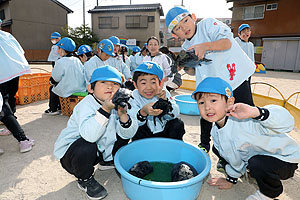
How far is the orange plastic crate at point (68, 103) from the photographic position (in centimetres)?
336

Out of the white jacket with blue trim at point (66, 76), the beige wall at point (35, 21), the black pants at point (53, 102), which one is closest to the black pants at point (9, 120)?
the white jacket with blue trim at point (66, 76)

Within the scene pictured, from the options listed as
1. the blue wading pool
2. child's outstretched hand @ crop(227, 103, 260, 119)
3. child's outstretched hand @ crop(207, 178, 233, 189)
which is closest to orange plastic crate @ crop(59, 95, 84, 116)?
the blue wading pool

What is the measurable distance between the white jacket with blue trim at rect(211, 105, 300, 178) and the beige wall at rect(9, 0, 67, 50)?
21.5 meters

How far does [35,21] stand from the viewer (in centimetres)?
1917

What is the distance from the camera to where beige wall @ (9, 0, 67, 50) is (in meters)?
18.0

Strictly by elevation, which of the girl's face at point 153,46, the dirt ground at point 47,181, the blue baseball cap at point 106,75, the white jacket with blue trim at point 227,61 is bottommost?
the dirt ground at point 47,181

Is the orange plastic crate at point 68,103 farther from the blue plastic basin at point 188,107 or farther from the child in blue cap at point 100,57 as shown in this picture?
the blue plastic basin at point 188,107

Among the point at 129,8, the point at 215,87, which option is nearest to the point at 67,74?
the point at 215,87

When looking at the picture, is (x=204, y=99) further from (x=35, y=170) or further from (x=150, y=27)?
(x=150, y=27)

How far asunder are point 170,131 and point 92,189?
950 millimetres

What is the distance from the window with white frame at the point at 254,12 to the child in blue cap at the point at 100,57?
51.3ft

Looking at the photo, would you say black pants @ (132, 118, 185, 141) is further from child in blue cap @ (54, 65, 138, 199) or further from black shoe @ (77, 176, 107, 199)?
black shoe @ (77, 176, 107, 199)

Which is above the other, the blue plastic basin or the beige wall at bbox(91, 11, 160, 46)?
the beige wall at bbox(91, 11, 160, 46)

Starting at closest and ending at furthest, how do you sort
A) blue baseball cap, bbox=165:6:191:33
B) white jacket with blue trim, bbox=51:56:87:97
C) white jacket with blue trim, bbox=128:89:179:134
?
blue baseball cap, bbox=165:6:191:33 < white jacket with blue trim, bbox=128:89:179:134 < white jacket with blue trim, bbox=51:56:87:97
